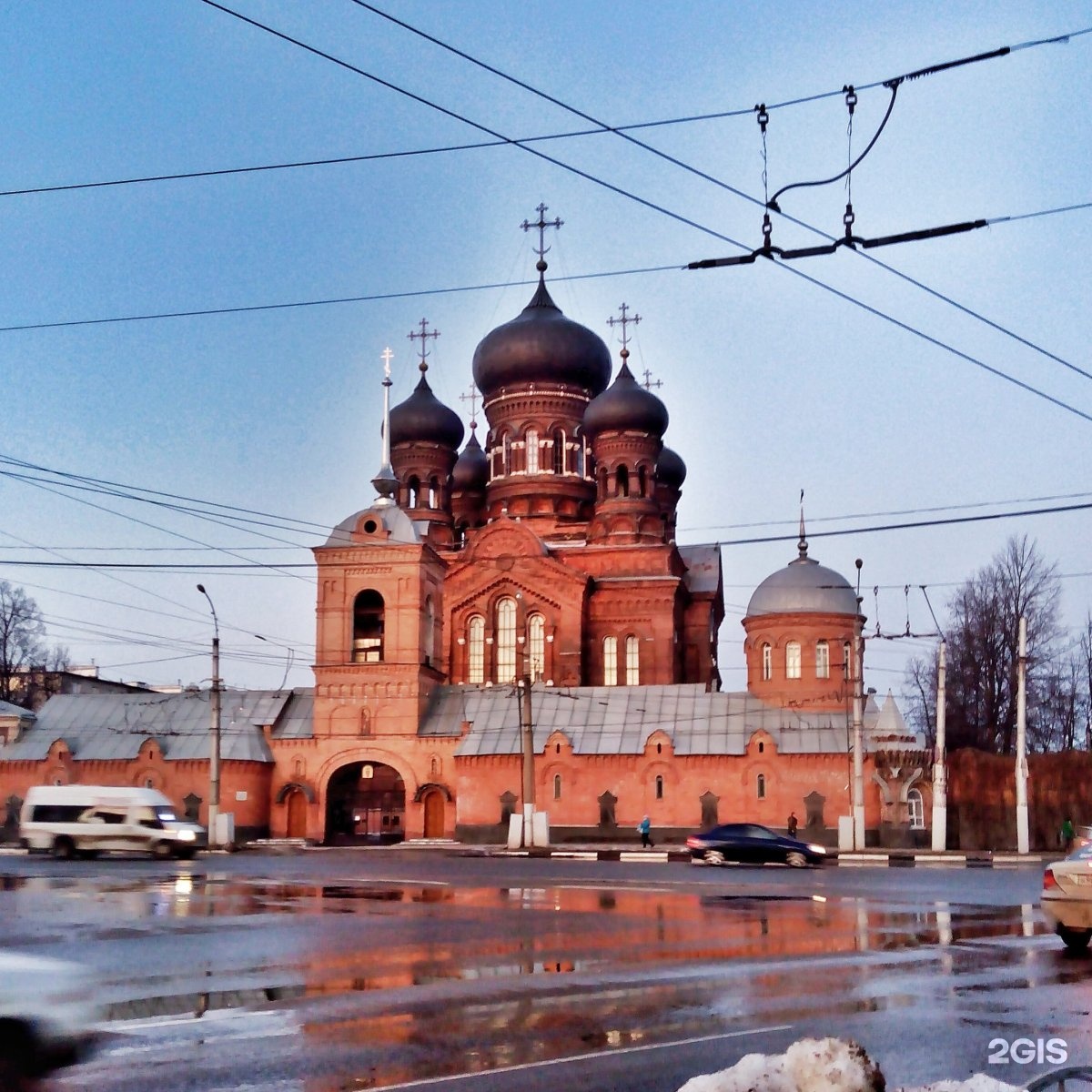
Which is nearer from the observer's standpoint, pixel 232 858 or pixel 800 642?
pixel 232 858

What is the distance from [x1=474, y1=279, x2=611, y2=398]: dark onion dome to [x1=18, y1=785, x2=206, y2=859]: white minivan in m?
27.3

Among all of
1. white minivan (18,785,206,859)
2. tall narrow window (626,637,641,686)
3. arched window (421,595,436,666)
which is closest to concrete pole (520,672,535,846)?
arched window (421,595,436,666)

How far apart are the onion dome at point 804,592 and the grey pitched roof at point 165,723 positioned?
1634 centimetres

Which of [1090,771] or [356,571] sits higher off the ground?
[356,571]

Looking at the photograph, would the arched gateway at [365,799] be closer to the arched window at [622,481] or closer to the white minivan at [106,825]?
the white minivan at [106,825]

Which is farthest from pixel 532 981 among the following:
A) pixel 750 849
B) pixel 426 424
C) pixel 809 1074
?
pixel 426 424

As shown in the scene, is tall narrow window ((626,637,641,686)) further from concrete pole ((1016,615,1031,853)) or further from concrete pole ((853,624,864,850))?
concrete pole ((1016,615,1031,853))

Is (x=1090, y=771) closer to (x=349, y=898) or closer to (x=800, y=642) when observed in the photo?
(x=800, y=642)

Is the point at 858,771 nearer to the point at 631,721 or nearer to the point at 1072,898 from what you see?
the point at 631,721

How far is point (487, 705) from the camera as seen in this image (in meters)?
44.7

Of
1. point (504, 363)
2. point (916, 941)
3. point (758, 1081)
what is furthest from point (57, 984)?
point (504, 363)

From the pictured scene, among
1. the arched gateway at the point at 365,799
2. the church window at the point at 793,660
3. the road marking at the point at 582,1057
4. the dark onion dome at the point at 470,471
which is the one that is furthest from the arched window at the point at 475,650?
the road marking at the point at 582,1057

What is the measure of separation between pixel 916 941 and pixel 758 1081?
32.1ft

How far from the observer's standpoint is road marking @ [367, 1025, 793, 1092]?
22.5 feet
